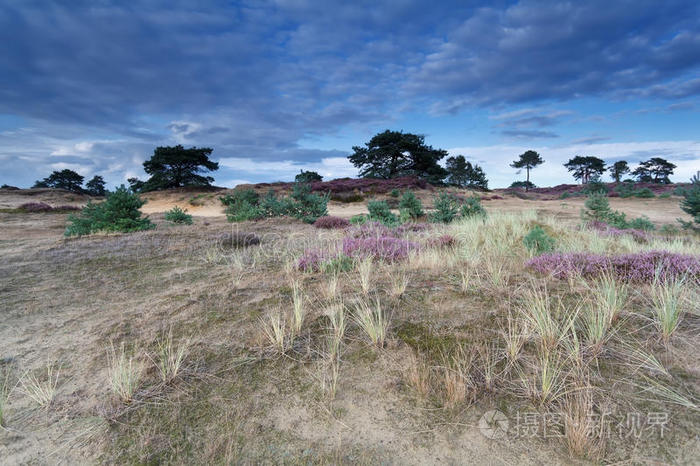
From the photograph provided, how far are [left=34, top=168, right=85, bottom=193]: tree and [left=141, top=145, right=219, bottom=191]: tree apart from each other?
12.2m

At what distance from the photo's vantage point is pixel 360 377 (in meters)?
2.48

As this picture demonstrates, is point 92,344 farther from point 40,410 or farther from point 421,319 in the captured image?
point 421,319

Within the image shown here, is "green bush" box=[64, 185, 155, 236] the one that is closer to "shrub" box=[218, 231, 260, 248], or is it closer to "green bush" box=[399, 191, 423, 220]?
"shrub" box=[218, 231, 260, 248]

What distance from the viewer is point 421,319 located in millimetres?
3191

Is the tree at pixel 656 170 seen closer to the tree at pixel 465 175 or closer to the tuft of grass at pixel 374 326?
the tree at pixel 465 175

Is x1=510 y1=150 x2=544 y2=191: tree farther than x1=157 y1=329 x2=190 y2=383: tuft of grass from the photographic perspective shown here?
Yes

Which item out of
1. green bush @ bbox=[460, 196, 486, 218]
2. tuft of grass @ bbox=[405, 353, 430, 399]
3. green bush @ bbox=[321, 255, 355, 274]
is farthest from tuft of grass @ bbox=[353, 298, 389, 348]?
green bush @ bbox=[460, 196, 486, 218]

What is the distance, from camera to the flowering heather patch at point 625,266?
13.0 feet

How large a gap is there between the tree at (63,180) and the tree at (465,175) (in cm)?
4706

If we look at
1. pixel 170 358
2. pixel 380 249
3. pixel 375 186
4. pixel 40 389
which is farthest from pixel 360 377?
pixel 375 186

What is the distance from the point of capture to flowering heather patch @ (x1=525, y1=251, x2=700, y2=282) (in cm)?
395

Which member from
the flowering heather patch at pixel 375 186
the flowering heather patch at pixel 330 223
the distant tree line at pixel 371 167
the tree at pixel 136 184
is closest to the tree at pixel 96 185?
the distant tree line at pixel 371 167

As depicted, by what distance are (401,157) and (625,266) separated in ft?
123

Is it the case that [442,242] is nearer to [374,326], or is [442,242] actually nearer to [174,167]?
[374,326]
